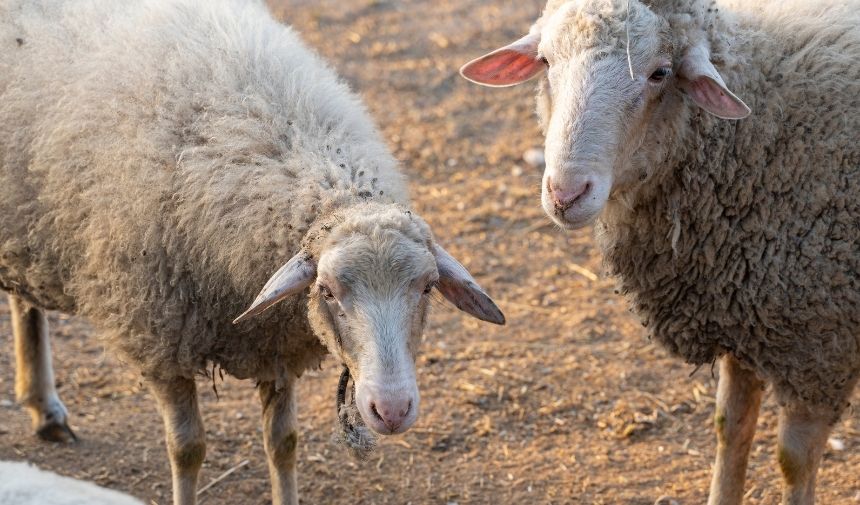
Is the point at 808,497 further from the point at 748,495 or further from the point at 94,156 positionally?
the point at 94,156

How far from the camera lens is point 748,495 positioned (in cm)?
470

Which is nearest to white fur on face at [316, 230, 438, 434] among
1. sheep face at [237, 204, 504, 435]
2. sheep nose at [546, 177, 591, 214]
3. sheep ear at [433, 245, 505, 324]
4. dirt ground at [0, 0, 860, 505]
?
sheep face at [237, 204, 504, 435]

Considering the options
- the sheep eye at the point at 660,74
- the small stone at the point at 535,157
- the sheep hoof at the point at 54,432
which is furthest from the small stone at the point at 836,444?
the sheep hoof at the point at 54,432

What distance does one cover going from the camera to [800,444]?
156 inches

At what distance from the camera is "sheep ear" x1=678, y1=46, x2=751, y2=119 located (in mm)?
3518

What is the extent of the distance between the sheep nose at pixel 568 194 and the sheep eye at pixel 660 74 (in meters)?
0.46

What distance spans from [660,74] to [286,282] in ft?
4.68

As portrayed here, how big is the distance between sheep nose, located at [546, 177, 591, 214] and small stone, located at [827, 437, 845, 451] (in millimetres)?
2274

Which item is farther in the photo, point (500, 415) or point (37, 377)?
point (500, 415)

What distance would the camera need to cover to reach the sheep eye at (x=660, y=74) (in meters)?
3.62

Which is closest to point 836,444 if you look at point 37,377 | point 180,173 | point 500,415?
point 500,415

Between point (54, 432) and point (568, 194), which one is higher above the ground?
point (568, 194)

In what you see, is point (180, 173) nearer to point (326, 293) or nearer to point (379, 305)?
point (326, 293)

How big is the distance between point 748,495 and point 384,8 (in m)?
7.68
